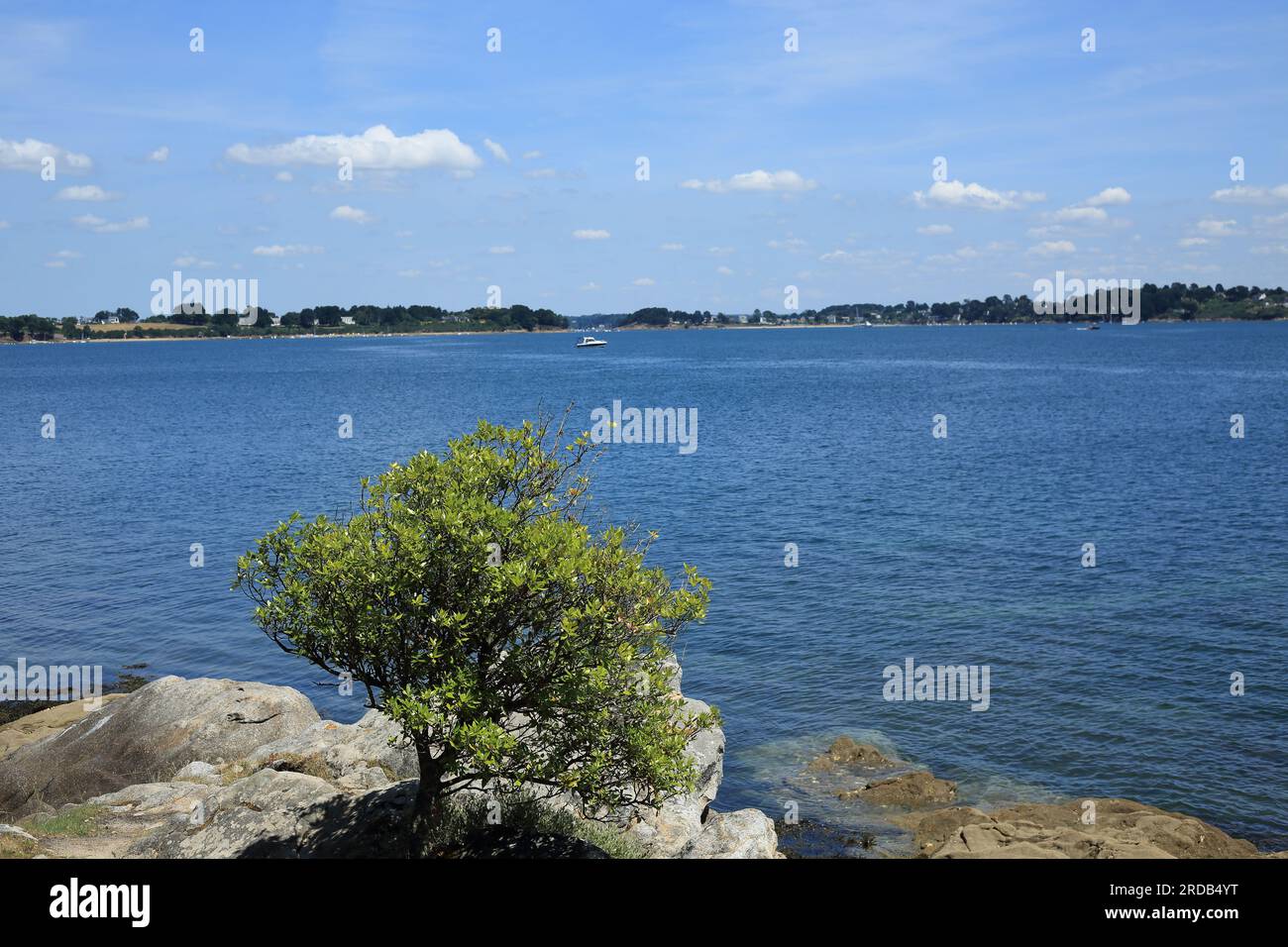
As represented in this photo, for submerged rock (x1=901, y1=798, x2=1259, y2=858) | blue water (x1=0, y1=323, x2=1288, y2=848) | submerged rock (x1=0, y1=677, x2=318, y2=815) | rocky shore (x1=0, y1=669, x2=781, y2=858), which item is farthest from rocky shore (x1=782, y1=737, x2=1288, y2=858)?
submerged rock (x1=0, y1=677, x2=318, y2=815)

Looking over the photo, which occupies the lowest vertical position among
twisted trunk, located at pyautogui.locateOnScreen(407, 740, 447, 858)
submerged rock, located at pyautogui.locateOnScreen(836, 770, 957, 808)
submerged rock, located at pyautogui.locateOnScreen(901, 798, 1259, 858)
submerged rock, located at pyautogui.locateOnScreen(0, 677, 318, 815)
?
submerged rock, located at pyautogui.locateOnScreen(836, 770, 957, 808)

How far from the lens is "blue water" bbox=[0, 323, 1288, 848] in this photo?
107ft

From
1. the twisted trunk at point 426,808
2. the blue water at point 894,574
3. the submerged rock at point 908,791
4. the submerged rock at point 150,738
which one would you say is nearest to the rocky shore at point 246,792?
the submerged rock at point 150,738

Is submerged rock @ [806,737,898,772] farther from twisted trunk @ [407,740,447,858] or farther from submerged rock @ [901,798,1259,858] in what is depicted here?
twisted trunk @ [407,740,447,858]

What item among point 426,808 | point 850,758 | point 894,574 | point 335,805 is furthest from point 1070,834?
→ point 894,574

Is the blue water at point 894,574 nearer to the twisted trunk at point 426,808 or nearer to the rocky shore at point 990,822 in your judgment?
the rocky shore at point 990,822

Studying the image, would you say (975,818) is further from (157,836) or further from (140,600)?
(140,600)

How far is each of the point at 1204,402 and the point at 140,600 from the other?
4627 inches

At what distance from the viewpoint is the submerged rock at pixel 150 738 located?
93.5 ft

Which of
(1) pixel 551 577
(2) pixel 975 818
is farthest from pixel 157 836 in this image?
(2) pixel 975 818

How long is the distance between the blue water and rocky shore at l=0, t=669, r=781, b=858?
3.03 metres

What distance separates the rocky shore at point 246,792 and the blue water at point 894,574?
303 cm

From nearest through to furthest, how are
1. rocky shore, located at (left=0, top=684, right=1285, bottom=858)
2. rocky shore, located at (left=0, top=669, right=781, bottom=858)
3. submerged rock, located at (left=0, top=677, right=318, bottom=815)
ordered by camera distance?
1. rocky shore, located at (left=0, top=669, right=781, bottom=858)
2. rocky shore, located at (left=0, top=684, right=1285, bottom=858)
3. submerged rock, located at (left=0, top=677, right=318, bottom=815)

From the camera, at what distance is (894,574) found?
49594mm
